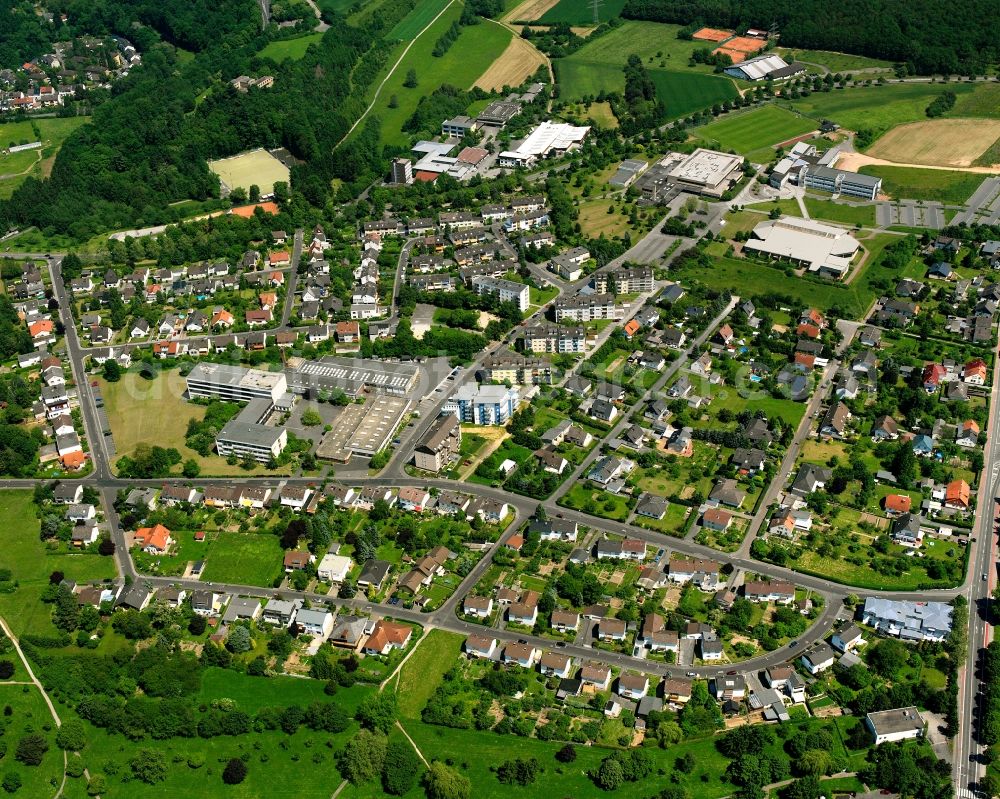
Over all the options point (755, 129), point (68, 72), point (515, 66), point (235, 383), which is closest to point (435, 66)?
point (515, 66)

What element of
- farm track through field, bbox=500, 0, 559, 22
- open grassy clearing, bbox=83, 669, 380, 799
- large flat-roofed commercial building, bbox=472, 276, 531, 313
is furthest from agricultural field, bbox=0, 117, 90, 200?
open grassy clearing, bbox=83, 669, 380, 799

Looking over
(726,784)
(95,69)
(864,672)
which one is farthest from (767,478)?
(95,69)

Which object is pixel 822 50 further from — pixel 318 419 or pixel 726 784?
pixel 726 784

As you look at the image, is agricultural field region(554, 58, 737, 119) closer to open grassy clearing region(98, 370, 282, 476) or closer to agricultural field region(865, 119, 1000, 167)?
agricultural field region(865, 119, 1000, 167)

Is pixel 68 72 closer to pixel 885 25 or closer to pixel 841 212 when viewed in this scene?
pixel 841 212

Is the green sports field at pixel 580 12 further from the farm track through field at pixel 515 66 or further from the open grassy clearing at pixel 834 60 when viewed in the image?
the open grassy clearing at pixel 834 60
